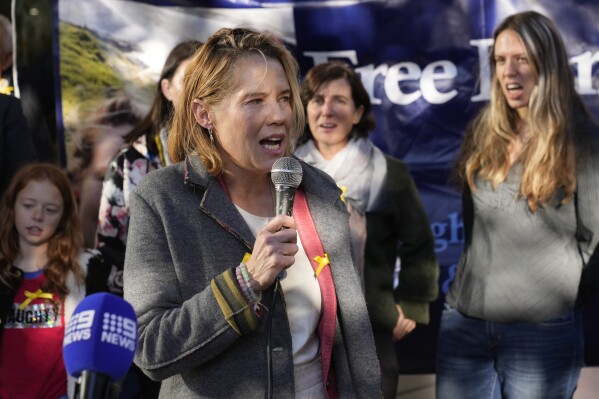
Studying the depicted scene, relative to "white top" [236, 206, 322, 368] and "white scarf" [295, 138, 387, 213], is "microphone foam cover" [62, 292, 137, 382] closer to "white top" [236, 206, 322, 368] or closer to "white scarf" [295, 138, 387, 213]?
"white top" [236, 206, 322, 368]

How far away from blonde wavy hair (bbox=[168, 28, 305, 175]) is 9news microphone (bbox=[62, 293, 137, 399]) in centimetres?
90

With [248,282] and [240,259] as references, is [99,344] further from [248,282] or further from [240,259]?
[240,259]

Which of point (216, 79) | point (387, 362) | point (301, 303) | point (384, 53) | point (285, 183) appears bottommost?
point (387, 362)

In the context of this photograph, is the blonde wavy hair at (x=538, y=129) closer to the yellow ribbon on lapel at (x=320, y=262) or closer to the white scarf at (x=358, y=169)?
the white scarf at (x=358, y=169)

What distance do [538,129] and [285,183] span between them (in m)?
1.92

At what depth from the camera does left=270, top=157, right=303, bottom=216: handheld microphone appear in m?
2.53

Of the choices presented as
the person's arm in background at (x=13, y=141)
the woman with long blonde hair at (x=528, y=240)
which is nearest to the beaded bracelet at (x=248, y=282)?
the woman with long blonde hair at (x=528, y=240)

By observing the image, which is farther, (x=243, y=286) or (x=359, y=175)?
(x=359, y=175)

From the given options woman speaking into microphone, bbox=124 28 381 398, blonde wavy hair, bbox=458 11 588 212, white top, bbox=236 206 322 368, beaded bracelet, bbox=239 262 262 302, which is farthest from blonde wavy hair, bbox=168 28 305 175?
blonde wavy hair, bbox=458 11 588 212

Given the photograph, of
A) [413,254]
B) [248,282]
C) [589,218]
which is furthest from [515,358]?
[248,282]

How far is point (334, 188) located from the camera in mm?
2969

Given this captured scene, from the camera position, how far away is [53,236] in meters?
4.77

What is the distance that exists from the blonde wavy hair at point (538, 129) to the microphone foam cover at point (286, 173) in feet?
Result: 5.73

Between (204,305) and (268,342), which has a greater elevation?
(204,305)
